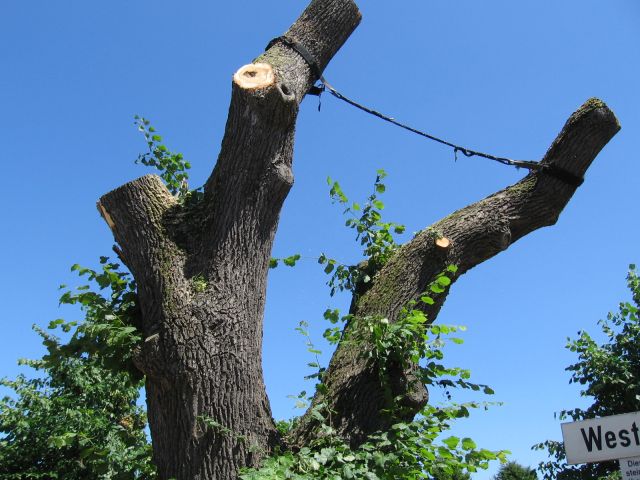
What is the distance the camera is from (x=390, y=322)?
3.70 meters

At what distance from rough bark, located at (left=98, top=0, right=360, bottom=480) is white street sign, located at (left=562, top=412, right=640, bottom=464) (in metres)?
1.91

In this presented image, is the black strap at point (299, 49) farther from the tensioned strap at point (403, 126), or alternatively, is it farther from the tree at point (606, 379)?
the tree at point (606, 379)

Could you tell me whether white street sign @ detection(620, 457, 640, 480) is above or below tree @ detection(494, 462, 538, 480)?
below

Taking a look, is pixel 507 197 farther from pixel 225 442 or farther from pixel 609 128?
pixel 225 442

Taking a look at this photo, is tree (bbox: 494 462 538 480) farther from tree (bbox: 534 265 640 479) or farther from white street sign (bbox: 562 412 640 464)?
white street sign (bbox: 562 412 640 464)

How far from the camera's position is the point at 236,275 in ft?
10.9

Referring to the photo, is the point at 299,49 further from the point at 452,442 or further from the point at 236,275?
the point at 452,442

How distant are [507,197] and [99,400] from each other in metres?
9.58

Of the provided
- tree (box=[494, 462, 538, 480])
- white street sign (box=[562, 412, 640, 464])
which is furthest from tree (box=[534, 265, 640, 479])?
tree (box=[494, 462, 538, 480])

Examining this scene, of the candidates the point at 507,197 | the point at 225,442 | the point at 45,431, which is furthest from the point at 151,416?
the point at 45,431

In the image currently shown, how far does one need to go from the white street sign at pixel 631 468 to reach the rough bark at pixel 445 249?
1.30 metres

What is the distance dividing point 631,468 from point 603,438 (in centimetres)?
21

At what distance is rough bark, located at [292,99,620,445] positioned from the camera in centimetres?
341

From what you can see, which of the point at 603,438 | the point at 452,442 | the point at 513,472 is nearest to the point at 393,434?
the point at 452,442
